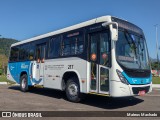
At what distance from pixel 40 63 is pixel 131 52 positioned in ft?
19.2

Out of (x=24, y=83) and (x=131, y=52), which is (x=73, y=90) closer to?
(x=131, y=52)

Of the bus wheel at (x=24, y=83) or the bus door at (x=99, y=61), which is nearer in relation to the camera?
the bus door at (x=99, y=61)

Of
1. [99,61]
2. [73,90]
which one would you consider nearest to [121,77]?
[99,61]

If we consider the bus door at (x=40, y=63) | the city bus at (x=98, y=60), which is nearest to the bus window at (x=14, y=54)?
the bus door at (x=40, y=63)

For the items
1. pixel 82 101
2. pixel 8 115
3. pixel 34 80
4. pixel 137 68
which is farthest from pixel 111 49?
pixel 34 80

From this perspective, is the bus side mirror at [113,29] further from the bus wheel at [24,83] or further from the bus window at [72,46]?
the bus wheel at [24,83]

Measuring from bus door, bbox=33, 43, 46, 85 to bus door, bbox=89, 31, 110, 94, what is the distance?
167 inches

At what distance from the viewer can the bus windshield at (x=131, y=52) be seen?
29.9 feet

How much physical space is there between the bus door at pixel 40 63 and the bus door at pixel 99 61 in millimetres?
4250

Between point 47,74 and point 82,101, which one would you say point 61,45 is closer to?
point 47,74

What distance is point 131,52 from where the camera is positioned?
9523 millimetres

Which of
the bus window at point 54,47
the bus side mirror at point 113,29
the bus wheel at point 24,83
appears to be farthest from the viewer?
the bus wheel at point 24,83

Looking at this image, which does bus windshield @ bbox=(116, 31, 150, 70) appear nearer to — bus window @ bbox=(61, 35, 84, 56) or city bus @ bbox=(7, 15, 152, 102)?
city bus @ bbox=(7, 15, 152, 102)

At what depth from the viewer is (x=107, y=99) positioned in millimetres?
11953
